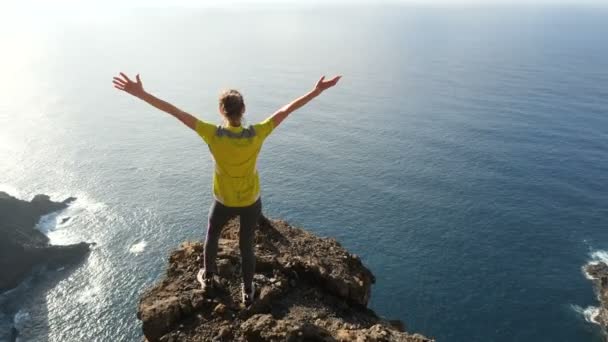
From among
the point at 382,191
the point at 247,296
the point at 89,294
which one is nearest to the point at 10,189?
the point at 89,294

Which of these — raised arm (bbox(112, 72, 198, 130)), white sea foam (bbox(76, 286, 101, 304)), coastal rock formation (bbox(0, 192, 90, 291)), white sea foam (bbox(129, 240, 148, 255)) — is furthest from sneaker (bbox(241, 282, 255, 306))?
coastal rock formation (bbox(0, 192, 90, 291))

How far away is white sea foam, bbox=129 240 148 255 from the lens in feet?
238

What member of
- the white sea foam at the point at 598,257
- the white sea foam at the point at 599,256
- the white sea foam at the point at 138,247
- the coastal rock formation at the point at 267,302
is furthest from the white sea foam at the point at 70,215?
the white sea foam at the point at 599,256

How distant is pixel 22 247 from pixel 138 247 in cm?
1773

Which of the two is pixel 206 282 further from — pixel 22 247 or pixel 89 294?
A: pixel 22 247

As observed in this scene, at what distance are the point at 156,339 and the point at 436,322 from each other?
1998 inches

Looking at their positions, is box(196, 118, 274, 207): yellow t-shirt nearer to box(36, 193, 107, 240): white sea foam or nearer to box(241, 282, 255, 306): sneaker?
box(241, 282, 255, 306): sneaker

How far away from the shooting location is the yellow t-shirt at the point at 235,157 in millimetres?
9102

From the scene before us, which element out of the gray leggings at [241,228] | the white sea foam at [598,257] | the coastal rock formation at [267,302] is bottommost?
the white sea foam at [598,257]

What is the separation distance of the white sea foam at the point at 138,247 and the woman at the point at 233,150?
6603cm

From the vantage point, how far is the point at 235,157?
9375 millimetres

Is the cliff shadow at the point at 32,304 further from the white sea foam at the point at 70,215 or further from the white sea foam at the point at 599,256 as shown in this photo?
the white sea foam at the point at 599,256

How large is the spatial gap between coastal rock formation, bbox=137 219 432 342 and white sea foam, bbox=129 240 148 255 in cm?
6056

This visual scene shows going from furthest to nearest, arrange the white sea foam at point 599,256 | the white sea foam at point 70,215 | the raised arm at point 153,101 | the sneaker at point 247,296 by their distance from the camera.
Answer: the white sea foam at point 70,215 → the white sea foam at point 599,256 → the sneaker at point 247,296 → the raised arm at point 153,101
